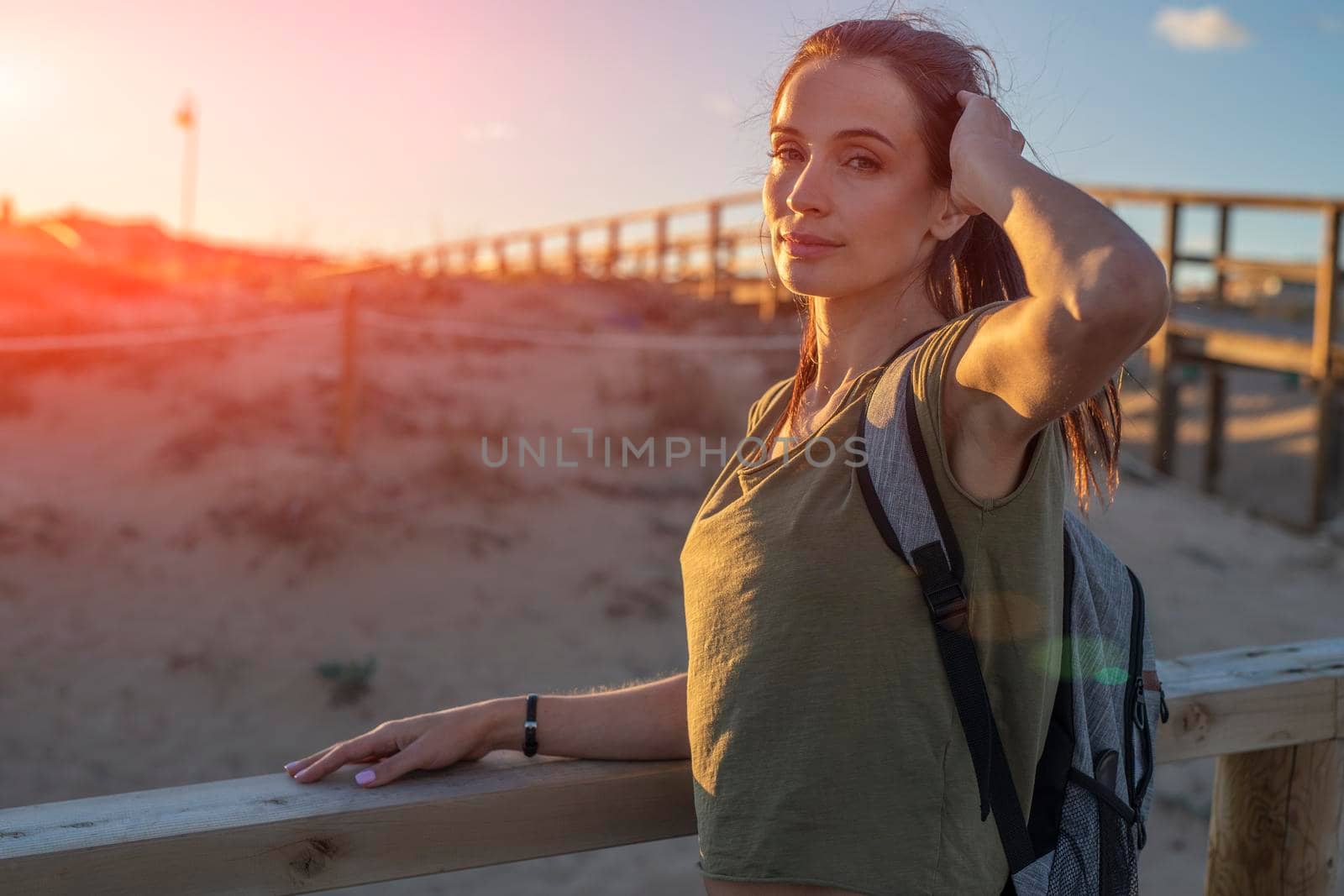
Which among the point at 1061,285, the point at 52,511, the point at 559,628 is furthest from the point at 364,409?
the point at 1061,285

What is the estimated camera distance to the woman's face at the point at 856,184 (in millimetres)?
1269

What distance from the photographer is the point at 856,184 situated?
4.20 ft

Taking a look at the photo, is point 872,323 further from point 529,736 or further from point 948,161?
point 529,736

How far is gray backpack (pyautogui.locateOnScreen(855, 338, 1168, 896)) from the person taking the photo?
1.09m

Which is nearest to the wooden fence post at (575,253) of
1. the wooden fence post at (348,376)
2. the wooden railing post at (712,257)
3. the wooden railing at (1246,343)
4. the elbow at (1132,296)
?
the wooden railing post at (712,257)

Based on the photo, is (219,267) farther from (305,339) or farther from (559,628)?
(559,628)

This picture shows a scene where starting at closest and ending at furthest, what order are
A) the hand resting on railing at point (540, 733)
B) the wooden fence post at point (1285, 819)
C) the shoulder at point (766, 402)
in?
the hand resting on railing at point (540, 733)
the shoulder at point (766, 402)
the wooden fence post at point (1285, 819)

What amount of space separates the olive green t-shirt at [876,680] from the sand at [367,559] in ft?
9.33

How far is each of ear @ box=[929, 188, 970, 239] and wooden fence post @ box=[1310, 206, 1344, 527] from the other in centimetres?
833

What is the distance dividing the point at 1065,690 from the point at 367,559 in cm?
513

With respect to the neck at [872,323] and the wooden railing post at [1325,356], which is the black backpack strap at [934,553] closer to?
the neck at [872,323]

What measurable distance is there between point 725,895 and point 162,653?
455 cm

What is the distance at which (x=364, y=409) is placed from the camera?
752 cm

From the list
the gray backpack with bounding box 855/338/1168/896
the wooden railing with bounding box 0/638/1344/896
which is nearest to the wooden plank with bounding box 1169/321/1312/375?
the wooden railing with bounding box 0/638/1344/896
